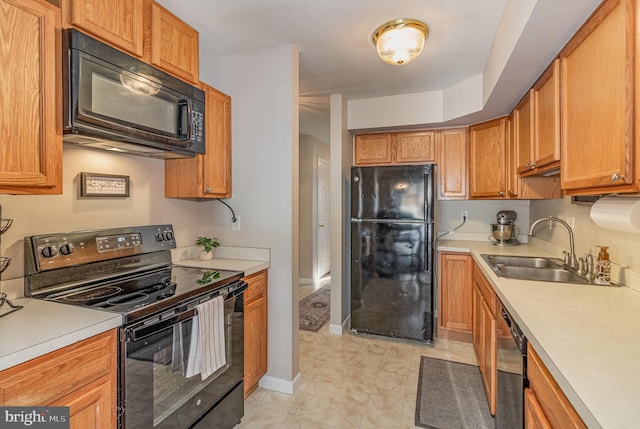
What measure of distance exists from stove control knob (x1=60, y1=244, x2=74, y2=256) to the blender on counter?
11.0 ft

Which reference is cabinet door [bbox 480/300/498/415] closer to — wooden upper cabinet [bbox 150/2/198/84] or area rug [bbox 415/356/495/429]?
area rug [bbox 415/356/495/429]

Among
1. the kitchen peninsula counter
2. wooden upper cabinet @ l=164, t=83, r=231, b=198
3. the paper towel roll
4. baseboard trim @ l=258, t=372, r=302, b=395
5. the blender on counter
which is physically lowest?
baseboard trim @ l=258, t=372, r=302, b=395

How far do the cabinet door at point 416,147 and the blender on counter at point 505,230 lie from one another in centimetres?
88

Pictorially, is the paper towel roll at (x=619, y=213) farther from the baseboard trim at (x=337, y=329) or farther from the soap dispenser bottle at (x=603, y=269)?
the baseboard trim at (x=337, y=329)

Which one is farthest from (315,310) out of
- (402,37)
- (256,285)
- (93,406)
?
(402,37)

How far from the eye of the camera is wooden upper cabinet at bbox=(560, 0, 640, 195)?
1.08 metres

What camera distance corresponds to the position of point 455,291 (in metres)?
3.08

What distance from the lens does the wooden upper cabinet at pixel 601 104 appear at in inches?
42.6

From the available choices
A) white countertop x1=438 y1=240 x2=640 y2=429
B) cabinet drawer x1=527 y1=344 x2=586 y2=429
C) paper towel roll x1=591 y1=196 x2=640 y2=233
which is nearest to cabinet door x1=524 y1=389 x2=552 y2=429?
cabinet drawer x1=527 y1=344 x2=586 y2=429

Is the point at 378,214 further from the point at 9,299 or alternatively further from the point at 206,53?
the point at 9,299

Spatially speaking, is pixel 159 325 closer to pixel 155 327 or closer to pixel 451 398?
pixel 155 327

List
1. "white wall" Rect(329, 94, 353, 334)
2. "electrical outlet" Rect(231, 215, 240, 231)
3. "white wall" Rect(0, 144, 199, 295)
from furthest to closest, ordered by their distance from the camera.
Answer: "white wall" Rect(329, 94, 353, 334)
"electrical outlet" Rect(231, 215, 240, 231)
"white wall" Rect(0, 144, 199, 295)

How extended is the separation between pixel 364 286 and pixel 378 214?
0.72 metres

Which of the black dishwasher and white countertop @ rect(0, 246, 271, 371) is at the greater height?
white countertop @ rect(0, 246, 271, 371)
